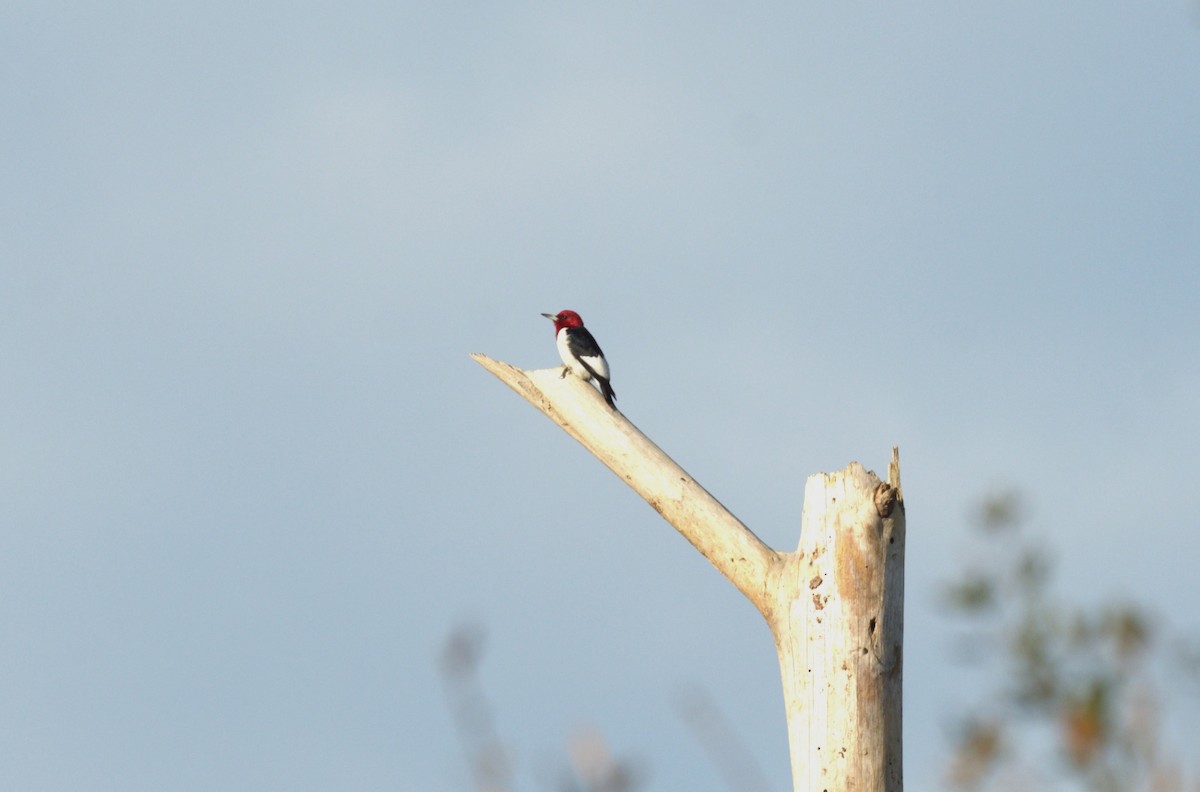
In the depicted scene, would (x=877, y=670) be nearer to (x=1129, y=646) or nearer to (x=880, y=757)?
(x=880, y=757)

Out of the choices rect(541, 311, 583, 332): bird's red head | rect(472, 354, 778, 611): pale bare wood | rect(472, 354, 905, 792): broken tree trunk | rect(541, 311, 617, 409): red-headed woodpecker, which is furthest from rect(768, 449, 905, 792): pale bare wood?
rect(541, 311, 583, 332): bird's red head

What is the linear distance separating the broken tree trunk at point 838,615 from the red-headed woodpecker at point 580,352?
278cm

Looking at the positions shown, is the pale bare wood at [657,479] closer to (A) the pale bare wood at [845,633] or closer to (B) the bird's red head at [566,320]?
(A) the pale bare wood at [845,633]

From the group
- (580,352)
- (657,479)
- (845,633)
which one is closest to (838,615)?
(845,633)

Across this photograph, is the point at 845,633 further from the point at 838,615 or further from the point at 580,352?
the point at 580,352

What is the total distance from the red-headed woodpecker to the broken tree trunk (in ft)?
9.14

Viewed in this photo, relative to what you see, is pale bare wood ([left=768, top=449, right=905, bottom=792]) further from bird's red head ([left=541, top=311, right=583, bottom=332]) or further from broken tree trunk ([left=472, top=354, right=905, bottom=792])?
bird's red head ([left=541, top=311, right=583, bottom=332])

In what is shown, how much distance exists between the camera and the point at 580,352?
9891 millimetres

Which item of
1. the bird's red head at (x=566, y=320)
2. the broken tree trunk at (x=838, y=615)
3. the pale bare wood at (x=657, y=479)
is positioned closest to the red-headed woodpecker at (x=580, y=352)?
the bird's red head at (x=566, y=320)

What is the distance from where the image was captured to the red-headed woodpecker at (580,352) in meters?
9.24

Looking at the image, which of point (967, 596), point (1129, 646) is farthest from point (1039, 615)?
point (1129, 646)

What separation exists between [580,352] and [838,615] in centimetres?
447

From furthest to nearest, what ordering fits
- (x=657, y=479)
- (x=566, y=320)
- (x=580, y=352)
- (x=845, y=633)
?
(x=566, y=320), (x=580, y=352), (x=657, y=479), (x=845, y=633)

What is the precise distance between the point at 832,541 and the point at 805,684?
1.87ft
